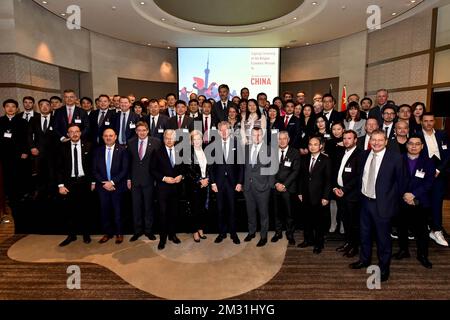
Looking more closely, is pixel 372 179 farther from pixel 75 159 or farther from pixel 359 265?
pixel 75 159

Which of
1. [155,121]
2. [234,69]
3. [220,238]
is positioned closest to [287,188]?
[220,238]

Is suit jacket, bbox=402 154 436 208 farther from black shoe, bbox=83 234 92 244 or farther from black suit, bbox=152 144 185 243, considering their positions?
black shoe, bbox=83 234 92 244

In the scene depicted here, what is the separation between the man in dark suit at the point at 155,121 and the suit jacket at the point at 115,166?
840 millimetres

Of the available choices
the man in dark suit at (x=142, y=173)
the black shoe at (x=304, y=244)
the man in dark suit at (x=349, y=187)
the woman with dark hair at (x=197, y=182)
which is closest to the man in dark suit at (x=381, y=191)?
the man in dark suit at (x=349, y=187)

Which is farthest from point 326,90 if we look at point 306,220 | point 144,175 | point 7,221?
point 7,221

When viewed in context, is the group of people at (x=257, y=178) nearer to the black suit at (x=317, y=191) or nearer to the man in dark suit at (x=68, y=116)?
the black suit at (x=317, y=191)

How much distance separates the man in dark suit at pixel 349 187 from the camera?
364 cm

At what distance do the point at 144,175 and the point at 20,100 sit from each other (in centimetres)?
511

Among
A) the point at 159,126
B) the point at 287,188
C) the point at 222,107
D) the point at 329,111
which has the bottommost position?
the point at 287,188

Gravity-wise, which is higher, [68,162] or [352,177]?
[68,162]

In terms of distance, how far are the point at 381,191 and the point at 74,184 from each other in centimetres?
370

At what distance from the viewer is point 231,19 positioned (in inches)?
342

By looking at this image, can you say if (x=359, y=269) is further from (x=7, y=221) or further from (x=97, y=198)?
(x=7, y=221)
